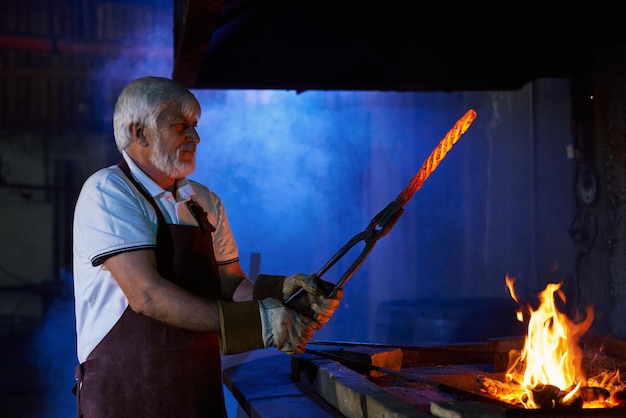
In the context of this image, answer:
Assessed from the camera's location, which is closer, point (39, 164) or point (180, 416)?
point (180, 416)

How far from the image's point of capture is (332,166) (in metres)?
12.0

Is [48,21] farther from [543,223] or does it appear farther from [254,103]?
[543,223]

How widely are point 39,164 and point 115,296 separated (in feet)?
33.3

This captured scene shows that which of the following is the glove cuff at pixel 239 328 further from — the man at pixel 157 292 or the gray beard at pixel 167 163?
the gray beard at pixel 167 163

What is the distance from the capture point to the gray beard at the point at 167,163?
267cm

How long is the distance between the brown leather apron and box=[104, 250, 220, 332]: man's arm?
0.46ft

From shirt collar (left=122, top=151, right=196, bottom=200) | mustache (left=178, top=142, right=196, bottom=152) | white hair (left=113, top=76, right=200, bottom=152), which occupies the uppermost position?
white hair (left=113, top=76, right=200, bottom=152)

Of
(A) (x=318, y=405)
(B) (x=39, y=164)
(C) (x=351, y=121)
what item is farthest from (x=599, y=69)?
(B) (x=39, y=164)

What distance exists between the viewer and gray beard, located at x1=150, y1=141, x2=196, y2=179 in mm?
2672

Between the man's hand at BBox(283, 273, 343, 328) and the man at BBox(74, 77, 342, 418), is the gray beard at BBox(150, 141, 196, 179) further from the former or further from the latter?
the man's hand at BBox(283, 273, 343, 328)

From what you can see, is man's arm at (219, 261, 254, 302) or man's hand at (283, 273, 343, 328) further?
man's arm at (219, 261, 254, 302)

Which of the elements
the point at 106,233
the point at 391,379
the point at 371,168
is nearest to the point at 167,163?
the point at 106,233

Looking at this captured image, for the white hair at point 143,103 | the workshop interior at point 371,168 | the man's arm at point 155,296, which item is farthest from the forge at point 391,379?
the white hair at point 143,103

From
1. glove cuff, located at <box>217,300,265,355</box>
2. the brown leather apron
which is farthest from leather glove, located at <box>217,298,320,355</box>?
the brown leather apron
